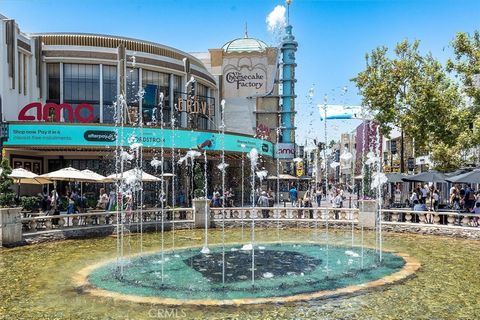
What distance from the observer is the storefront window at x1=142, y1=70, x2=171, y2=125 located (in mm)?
46125

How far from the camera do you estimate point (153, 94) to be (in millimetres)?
46250

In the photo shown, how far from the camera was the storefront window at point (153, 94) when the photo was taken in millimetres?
46125

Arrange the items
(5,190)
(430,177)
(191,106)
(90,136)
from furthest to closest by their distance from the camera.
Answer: (191,106) → (90,136) → (430,177) → (5,190)

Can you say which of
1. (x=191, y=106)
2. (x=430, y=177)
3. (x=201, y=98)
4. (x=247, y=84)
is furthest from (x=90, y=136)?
(x=247, y=84)

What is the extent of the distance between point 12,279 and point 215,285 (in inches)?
217

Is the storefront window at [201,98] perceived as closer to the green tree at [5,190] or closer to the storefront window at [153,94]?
the storefront window at [153,94]

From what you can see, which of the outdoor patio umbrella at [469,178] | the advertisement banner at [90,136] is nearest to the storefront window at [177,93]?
the advertisement banner at [90,136]

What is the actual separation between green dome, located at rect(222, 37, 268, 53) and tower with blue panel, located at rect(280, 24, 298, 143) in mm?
3615

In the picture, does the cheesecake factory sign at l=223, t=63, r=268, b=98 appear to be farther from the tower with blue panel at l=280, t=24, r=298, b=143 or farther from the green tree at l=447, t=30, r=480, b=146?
the green tree at l=447, t=30, r=480, b=146

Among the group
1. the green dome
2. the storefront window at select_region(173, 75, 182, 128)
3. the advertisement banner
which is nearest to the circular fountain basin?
the advertisement banner

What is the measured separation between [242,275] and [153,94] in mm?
35319

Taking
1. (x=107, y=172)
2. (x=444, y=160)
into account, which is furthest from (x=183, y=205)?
(x=444, y=160)

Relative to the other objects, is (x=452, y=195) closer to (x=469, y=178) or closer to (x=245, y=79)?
(x=469, y=178)

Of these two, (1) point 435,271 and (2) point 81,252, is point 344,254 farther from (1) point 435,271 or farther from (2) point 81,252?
(2) point 81,252
